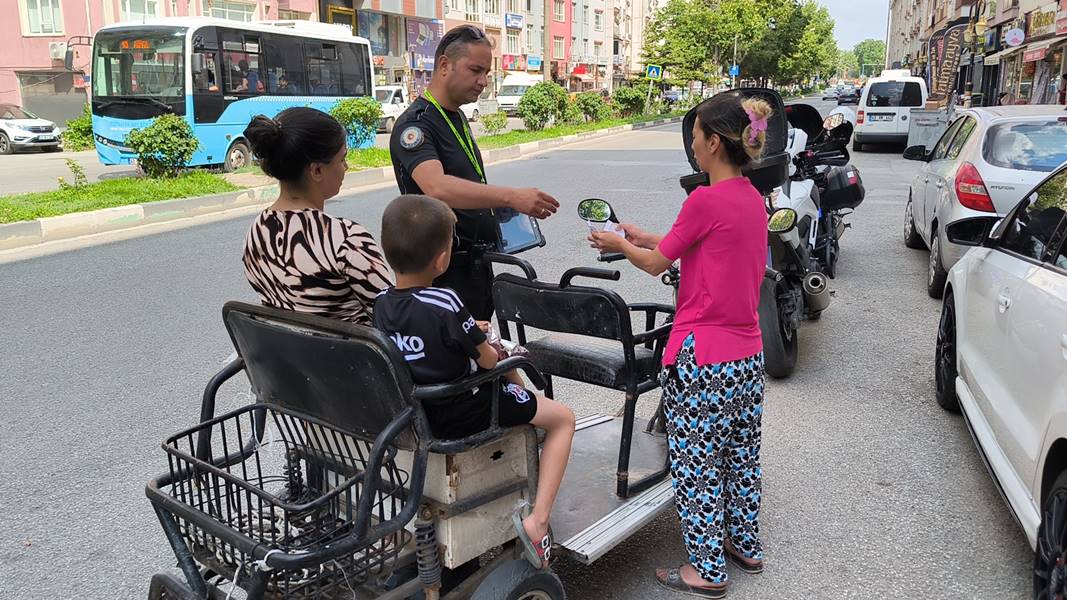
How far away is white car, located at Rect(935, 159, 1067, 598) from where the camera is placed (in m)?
2.78

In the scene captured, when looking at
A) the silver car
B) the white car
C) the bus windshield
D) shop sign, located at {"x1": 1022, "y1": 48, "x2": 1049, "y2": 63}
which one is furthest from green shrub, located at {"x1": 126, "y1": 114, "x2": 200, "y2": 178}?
shop sign, located at {"x1": 1022, "y1": 48, "x2": 1049, "y2": 63}

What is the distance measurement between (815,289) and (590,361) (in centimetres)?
265

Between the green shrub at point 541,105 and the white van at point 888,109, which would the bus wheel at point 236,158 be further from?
the white van at point 888,109

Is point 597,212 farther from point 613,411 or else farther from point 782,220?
point 782,220

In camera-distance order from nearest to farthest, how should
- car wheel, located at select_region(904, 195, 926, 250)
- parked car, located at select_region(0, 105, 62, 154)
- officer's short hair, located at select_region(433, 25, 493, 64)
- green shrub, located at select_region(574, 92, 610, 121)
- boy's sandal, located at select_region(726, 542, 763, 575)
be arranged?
1. boy's sandal, located at select_region(726, 542, 763, 575)
2. officer's short hair, located at select_region(433, 25, 493, 64)
3. car wheel, located at select_region(904, 195, 926, 250)
4. parked car, located at select_region(0, 105, 62, 154)
5. green shrub, located at select_region(574, 92, 610, 121)

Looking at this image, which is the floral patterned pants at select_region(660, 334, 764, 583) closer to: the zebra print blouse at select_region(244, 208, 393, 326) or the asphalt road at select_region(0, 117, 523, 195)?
the zebra print blouse at select_region(244, 208, 393, 326)

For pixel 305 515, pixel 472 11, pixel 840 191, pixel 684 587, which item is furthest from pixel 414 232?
pixel 472 11

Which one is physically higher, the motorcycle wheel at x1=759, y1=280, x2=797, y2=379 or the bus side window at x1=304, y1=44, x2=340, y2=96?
the bus side window at x1=304, y1=44, x2=340, y2=96

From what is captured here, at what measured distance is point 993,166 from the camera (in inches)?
271

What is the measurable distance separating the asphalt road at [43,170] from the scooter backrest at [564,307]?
10658mm

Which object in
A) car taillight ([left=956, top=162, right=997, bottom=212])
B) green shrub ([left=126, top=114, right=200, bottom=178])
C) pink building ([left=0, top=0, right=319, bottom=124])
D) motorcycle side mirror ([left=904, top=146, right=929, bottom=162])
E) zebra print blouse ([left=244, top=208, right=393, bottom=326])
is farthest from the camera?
pink building ([left=0, top=0, right=319, bottom=124])

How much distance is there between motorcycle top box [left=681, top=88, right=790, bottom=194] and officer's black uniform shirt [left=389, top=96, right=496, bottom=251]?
995 mm

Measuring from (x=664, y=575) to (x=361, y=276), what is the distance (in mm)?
1518

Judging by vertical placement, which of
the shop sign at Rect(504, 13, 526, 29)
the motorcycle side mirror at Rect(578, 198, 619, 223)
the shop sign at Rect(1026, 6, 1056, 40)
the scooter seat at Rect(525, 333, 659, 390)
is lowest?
the scooter seat at Rect(525, 333, 659, 390)
